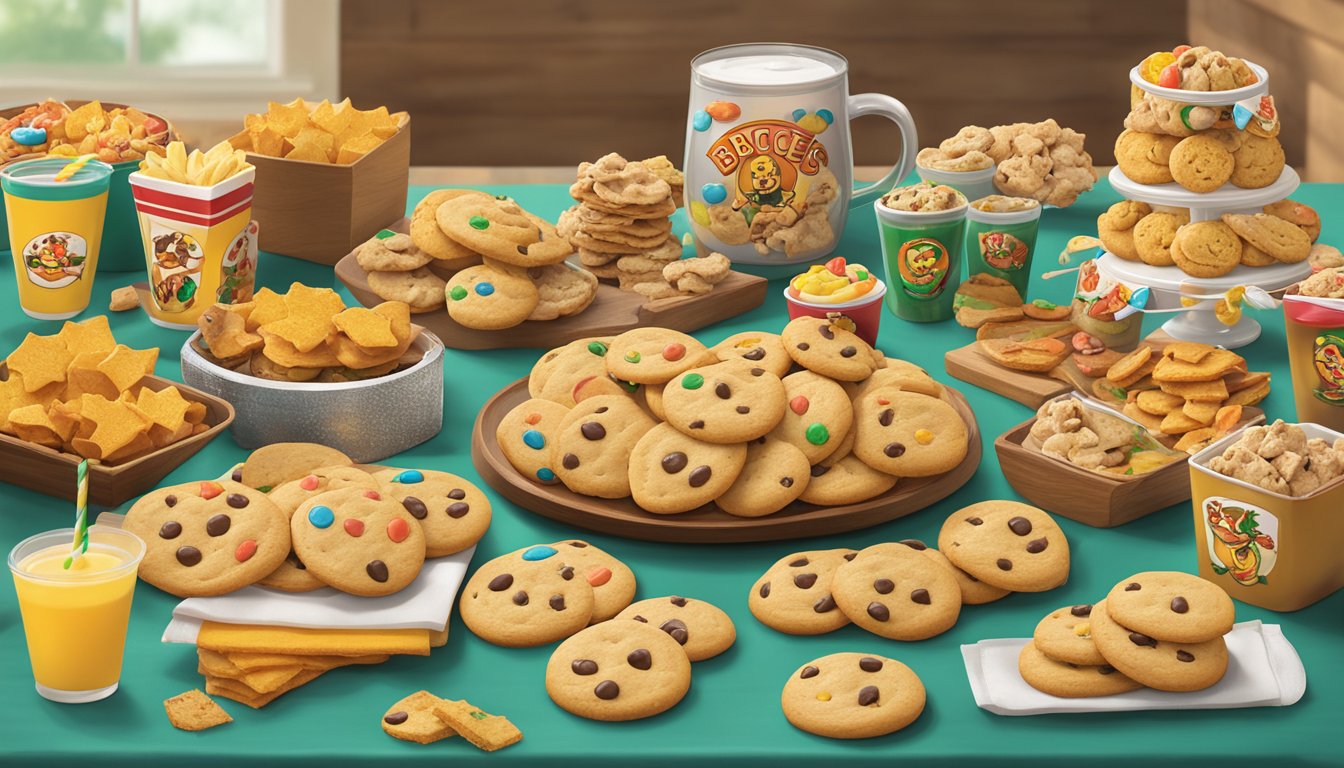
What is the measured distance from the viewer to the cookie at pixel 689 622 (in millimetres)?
1240

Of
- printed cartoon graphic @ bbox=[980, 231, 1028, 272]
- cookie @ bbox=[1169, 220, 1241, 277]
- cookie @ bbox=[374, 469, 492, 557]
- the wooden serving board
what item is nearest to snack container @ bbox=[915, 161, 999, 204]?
printed cartoon graphic @ bbox=[980, 231, 1028, 272]

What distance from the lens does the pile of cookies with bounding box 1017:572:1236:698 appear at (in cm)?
117

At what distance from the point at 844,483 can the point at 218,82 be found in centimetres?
358

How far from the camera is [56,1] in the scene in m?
4.62

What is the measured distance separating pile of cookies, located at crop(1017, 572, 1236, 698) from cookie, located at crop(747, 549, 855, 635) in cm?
17

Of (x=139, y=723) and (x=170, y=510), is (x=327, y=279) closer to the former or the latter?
(x=170, y=510)

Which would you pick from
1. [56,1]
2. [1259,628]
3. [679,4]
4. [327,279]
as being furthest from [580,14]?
[1259,628]

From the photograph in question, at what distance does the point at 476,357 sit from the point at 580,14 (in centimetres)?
275

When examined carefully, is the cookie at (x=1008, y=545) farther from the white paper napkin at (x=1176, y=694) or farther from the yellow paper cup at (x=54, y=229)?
the yellow paper cup at (x=54, y=229)

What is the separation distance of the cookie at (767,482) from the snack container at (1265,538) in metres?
0.35

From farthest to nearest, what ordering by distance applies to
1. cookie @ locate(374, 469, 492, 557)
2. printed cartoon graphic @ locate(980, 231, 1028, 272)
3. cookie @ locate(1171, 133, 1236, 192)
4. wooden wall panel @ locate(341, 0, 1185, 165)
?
wooden wall panel @ locate(341, 0, 1185, 165) < printed cartoon graphic @ locate(980, 231, 1028, 272) < cookie @ locate(1171, 133, 1236, 192) < cookie @ locate(374, 469, 492, 557)

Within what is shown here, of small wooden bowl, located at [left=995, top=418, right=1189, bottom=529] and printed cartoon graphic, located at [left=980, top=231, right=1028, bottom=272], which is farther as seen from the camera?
printed cartoon graphic, located at [left=980, top=231, right=1028, bottom=272]

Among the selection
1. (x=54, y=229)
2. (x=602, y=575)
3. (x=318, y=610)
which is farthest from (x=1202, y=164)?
→ (x=54, y=229)

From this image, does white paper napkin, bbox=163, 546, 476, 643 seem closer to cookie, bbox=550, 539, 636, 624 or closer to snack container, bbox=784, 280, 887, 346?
cookie, bbox=550, 539, 636, 624
